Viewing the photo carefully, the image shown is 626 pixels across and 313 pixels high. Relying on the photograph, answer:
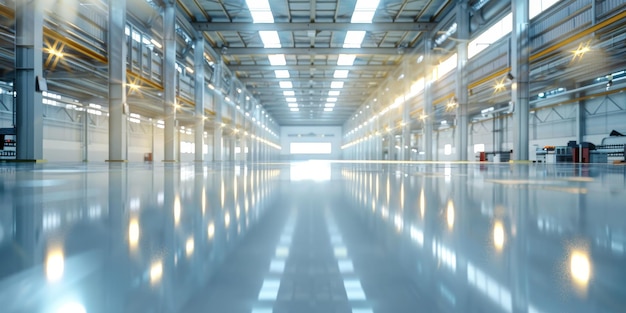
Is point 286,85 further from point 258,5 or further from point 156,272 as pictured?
point 156,272

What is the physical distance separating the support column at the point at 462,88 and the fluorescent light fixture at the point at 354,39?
17.7 ft

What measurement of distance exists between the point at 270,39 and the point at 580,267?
22.4m

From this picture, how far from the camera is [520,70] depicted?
45.0 feet

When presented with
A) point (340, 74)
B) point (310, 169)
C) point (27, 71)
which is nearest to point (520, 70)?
point (310, 169)

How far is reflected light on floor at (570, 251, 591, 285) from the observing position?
32.0 inches

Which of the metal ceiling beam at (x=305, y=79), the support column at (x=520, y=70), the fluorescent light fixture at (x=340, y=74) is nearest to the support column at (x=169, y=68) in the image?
the metal ceiling beam at (x=305, y=79)

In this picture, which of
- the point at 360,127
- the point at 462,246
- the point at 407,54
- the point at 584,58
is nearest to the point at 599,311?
the point at 462,246

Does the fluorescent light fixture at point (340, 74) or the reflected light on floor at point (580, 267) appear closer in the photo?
the reflected light on floor at point (580, 267)

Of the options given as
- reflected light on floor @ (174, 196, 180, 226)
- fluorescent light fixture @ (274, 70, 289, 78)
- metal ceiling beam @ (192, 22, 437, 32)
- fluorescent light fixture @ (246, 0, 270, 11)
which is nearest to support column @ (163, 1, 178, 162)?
metal ceiling beam @ (192, 22, 437, 32)

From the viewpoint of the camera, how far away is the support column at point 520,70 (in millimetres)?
13602

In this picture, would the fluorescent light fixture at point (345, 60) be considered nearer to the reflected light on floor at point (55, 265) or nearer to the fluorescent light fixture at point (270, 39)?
the fluorescent light fixture at point (270, 39)

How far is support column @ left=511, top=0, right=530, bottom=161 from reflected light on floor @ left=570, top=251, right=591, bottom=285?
48.8 ft

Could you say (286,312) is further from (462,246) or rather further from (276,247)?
(462,246)

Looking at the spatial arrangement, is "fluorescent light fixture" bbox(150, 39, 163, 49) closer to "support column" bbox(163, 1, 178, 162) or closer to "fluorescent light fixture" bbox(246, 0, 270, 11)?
"support column" bbox(163, 1, 178, 162)
